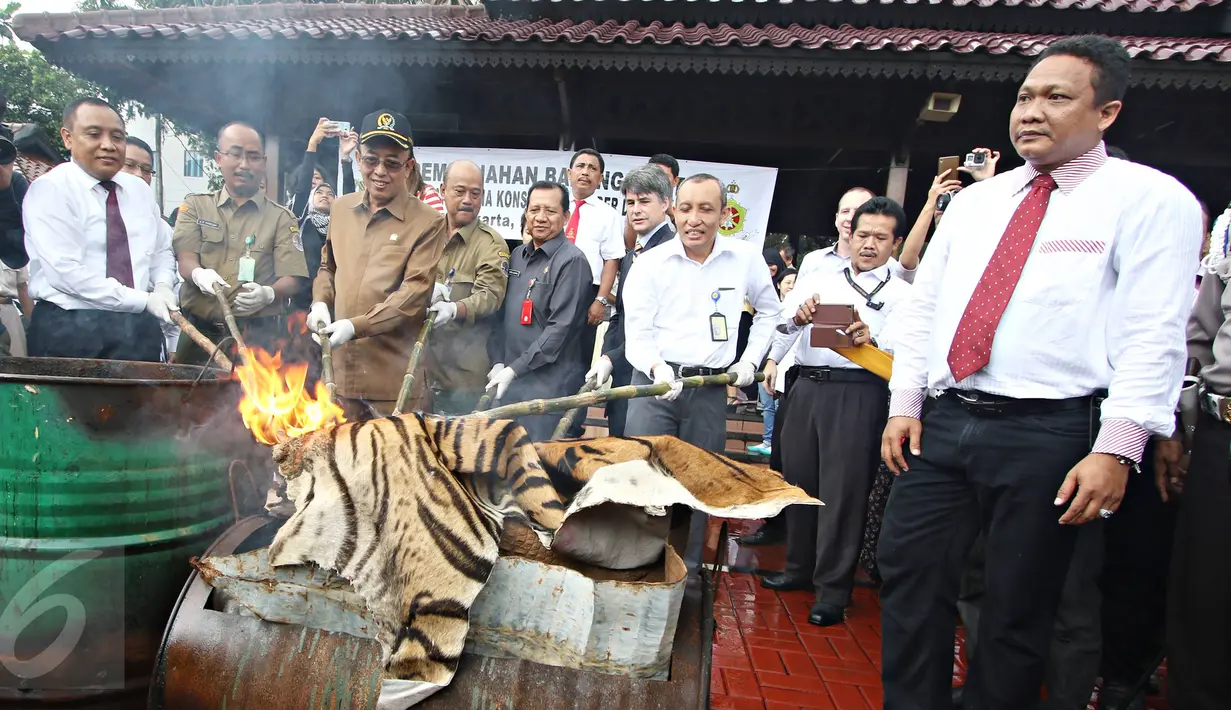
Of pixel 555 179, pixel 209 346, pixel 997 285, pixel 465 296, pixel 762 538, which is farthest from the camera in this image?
pixel 555 179

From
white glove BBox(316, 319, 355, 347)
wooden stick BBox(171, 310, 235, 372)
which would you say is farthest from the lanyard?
wooden stick BBox(171, 310, 235, 372)

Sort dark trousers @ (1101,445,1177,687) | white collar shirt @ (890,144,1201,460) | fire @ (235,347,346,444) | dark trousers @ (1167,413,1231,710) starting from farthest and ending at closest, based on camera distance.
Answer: dark trousers @ (1101,445,1177,687) < fire @ (235,347,346,444) < dark trousers @ (1167,413,1231,710) < white collar shirt @ (890,144,1201,460)

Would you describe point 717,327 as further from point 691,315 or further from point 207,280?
point 207,280

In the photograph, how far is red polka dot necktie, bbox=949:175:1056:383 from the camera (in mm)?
2158

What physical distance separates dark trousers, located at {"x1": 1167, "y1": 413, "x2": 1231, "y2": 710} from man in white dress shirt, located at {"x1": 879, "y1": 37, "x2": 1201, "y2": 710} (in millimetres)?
491

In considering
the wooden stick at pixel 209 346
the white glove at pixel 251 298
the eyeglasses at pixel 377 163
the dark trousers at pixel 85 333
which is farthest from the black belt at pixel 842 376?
the dark trousers at pixel 85 333

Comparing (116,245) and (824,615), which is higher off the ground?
(116,245)

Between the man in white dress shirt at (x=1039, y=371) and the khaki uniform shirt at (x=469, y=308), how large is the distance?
2.57 metres

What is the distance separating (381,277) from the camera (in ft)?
10.9

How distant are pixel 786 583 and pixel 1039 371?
2244 mm

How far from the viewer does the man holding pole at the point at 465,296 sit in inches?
162

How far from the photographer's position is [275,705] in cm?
175

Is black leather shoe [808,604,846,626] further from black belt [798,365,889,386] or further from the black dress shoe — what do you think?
black belt [798,365,889,386]

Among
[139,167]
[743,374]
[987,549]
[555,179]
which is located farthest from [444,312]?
[555,179]
